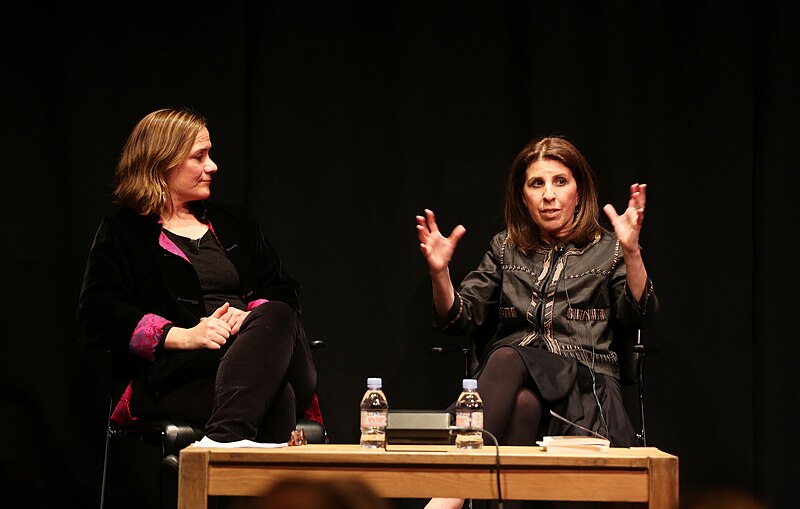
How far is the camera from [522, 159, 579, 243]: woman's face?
10.9 feet

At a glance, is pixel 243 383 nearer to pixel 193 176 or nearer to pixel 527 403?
pixel 527 403

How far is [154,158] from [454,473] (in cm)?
161

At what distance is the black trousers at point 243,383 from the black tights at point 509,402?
0.55 meters

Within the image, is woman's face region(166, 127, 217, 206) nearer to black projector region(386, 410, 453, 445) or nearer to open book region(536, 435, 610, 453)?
black projector region(386, 410, 453, 445)

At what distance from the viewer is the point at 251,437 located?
8.18 ft

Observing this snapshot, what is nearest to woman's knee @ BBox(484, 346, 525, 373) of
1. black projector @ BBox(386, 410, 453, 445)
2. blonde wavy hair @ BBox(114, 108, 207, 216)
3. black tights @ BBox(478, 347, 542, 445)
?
black tights @ BBox(478, 347, 542, 445)

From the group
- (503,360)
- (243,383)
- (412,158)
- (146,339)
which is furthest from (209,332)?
(412,158)

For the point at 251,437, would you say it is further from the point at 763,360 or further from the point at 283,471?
the point at 763,360

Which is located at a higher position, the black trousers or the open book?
the black trousers

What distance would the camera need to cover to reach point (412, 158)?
3.77 meters

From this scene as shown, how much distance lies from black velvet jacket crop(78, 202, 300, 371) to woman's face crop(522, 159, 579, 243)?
867mm

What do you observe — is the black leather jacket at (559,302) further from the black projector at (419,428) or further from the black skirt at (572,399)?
the black projector at (419,428)

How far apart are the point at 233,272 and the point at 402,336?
2.66ft

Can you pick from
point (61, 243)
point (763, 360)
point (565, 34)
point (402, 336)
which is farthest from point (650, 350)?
point (61, 243)
